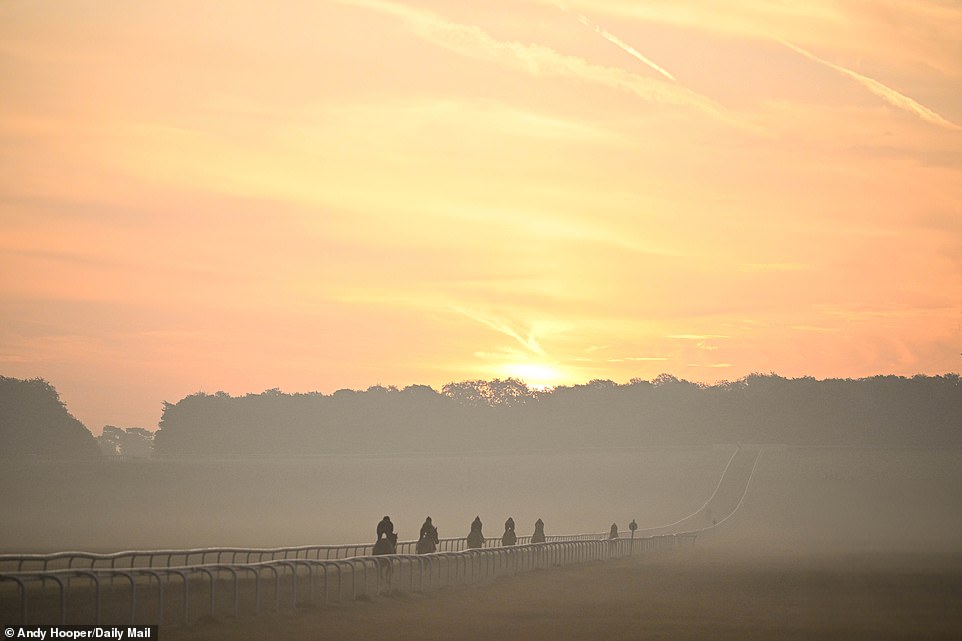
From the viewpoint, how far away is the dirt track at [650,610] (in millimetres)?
26328

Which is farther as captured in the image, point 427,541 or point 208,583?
Result: point 427,541

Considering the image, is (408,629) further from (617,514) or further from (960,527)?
(617,514)

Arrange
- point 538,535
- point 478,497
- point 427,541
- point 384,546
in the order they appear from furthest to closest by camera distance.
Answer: point 478,497, point 538,535, point 427,541, point 384,546

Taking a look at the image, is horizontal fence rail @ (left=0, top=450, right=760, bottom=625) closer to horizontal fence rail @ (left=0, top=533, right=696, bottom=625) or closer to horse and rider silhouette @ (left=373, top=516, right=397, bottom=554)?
horizontal fence rail @ (left=0, top=533, right=696, bottom=625)

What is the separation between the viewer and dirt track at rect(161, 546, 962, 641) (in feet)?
86.4

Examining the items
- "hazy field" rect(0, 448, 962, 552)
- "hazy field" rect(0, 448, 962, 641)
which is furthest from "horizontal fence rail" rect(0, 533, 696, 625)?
"hazy field" rect(0, 448, 962, 552)

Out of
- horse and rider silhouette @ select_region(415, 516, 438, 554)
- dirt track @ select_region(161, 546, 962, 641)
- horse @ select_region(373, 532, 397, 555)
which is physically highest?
horse and rider silhouette @ select_region(415, 516, 438, 554)

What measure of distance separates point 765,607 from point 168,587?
12629 mm

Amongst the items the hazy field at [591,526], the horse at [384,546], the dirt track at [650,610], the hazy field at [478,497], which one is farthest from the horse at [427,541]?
the hazy field at [478,497]

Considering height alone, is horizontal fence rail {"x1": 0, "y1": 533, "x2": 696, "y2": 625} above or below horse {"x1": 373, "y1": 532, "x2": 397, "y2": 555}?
→ below

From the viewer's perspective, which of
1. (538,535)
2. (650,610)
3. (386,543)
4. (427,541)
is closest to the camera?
(650,610)

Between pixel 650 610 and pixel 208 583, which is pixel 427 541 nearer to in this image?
pixel 650 610

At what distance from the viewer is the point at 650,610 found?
31875 millimetres

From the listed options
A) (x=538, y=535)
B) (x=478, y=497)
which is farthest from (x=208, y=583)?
(x=478, y=497)
